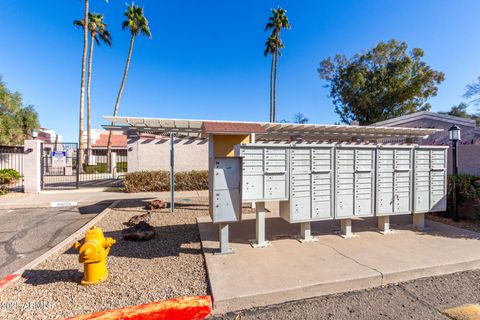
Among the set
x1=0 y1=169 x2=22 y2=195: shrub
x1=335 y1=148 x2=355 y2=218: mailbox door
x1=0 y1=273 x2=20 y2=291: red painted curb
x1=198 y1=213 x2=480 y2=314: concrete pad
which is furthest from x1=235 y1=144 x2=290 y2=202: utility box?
x1=0 y1=169 x2=22 y2=195: shrub

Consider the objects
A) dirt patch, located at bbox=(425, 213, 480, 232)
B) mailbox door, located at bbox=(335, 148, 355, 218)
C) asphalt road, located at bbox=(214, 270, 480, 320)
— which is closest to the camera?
asphalt road, located at bbox=(214, 270, 480, 320)

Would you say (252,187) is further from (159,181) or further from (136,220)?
(159,181)

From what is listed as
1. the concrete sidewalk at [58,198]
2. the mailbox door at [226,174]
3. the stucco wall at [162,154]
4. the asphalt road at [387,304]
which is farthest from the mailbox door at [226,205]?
the stucco wall at [162,154]

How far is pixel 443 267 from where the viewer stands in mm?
3373

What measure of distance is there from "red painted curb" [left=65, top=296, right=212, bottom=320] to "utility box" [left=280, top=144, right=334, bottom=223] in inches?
84.8

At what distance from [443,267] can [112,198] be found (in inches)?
406

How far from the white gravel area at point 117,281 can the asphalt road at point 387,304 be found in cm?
87

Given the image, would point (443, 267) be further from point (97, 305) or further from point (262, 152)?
point (97, 305)

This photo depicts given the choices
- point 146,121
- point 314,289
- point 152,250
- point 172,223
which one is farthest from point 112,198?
point 314,289

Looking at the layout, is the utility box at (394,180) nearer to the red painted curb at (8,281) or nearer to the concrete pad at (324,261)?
the concrete pad at (324,261)

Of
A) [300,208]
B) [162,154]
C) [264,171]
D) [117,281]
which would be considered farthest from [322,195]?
[162,154]

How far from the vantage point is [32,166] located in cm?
1020

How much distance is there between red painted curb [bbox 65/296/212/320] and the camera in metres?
2.34

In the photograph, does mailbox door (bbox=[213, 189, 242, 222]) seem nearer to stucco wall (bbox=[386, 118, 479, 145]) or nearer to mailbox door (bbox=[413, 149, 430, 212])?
mailbox door (bbox=[413, 149, 430, 212])
